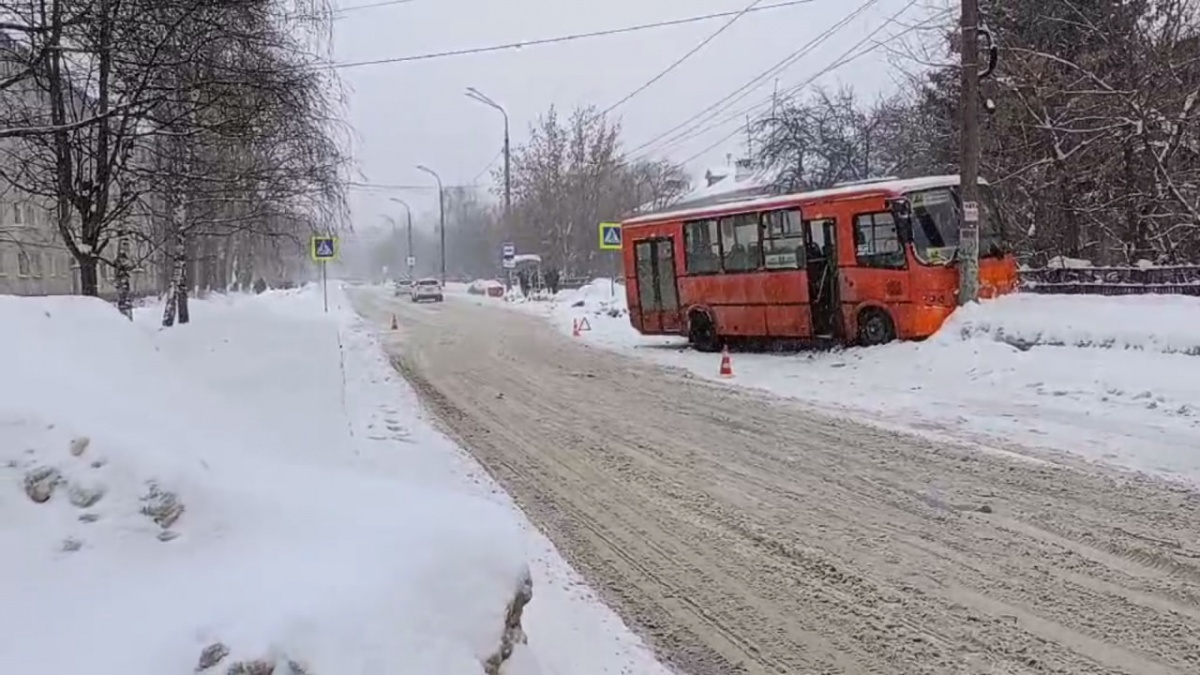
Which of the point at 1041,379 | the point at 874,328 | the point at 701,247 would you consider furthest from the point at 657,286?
the point at 1041,379

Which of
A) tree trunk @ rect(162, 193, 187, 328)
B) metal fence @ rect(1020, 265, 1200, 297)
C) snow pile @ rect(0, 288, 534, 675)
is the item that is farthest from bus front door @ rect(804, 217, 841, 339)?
snow pile @ rect(0, 288, 534, 675)

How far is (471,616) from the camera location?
3139 millimetres

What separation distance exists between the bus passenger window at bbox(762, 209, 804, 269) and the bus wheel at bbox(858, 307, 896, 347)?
5.35 ft

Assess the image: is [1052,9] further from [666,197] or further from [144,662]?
[666,197]

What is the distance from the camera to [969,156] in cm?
1465

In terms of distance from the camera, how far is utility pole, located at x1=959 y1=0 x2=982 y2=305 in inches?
577

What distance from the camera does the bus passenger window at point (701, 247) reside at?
62.5 feet

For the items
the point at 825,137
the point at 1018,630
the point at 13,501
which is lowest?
the point at 1018,630

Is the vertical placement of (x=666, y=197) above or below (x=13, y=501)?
above

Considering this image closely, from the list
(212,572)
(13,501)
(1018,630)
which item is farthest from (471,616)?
(1018,630)

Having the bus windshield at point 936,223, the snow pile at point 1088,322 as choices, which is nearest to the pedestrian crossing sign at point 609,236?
the bus windshield at point 936,223

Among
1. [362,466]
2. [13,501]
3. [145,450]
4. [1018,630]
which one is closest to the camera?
[13,501]

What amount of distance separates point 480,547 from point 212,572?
0.91m

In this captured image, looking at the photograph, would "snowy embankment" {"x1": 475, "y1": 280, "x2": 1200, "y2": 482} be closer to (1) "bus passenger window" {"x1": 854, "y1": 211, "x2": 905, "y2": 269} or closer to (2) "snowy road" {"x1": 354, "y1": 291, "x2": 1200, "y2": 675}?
(2) "snowy road" {"x1": 354, "y1": 291, "x2": 1200, "y2": 675}
